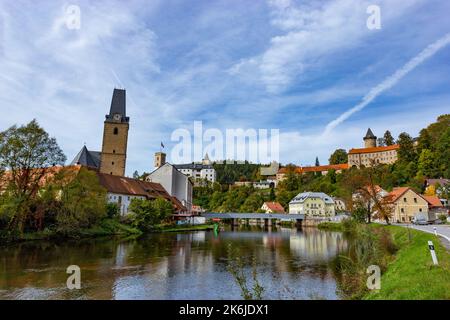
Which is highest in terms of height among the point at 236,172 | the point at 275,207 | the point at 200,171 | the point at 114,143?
the point at 236,172

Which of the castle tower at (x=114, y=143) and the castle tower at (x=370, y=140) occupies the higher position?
the castle tower at (x=370, y=140)

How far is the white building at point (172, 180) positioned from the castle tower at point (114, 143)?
10.0m

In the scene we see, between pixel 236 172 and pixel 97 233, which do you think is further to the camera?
pixel 236 172

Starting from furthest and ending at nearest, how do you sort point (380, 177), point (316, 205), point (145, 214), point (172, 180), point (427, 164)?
point (380, 177) → point (316, 205) → point (427, 164) → point (172, 180) → point (145, 214)

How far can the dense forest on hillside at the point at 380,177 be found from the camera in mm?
80562

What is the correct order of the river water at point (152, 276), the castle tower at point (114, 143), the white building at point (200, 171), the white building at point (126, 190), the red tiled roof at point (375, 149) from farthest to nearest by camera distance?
1. the white building at point (200, 171)
2. the red tiled roof at point (375, 149)
3. the castle tower at point (114, 143)
4. the white building at point (126, 190)
5. the river water at point (152, 276)

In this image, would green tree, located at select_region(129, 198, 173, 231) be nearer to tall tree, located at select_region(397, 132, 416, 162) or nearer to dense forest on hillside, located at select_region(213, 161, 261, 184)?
tall tree, located at select_region(397, 132, 416, 162)

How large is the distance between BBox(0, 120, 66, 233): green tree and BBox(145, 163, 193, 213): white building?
40.6 metres

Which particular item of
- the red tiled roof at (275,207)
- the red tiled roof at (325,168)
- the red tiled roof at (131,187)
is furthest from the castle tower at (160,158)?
the red tiled roof at (325,168)

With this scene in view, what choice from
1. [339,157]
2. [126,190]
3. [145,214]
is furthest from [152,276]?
[339,157]

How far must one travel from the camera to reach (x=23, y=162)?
34.4 m

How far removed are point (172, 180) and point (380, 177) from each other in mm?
58977

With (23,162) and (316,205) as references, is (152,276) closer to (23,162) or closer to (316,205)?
(23,162)

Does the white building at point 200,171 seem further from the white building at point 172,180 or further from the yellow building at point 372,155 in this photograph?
the white building at point 172,180
